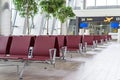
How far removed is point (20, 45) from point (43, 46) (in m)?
0.59

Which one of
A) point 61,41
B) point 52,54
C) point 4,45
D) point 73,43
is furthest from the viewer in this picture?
point 73,43

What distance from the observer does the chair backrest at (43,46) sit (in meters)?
6.61

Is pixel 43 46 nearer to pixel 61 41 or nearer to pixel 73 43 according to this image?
pixel 61 41

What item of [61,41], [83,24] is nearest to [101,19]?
[83,24]

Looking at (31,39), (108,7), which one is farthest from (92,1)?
(31,39)

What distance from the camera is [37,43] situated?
6750 mm

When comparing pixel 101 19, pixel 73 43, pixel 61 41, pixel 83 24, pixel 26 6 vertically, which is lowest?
pixel 73 43

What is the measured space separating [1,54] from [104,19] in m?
34.7

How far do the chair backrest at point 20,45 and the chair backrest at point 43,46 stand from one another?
0.20 m

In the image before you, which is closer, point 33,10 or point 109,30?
point 33,10

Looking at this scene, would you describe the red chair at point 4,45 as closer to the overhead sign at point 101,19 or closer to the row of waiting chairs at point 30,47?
the row of waiting chairs at point 30,47

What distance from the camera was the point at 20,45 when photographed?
6840 mm

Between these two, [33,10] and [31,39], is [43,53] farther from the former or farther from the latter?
[33,10]

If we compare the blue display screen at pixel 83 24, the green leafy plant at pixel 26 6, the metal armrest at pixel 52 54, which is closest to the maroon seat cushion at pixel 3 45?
the metal armrest at pixel 52 54
